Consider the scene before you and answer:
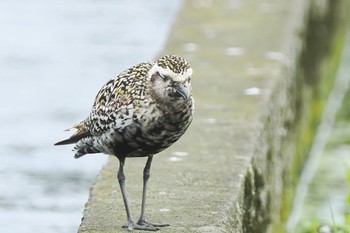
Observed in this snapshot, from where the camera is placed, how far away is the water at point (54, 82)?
331 inches

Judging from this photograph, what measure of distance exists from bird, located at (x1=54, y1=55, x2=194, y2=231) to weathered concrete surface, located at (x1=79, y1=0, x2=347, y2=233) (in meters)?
0.36

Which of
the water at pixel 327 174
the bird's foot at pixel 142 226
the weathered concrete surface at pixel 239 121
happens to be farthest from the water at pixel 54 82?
the bird's foot at pixel 142 226

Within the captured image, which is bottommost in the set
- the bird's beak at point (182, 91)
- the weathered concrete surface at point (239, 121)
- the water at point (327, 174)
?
the water at point (327, 174)

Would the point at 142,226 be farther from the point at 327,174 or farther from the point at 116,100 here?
the point at 327,174

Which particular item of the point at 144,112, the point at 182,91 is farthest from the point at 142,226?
the point at 182,91

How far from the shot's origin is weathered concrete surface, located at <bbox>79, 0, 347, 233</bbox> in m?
6.02

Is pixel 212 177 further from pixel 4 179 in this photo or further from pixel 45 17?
pixel 45 17

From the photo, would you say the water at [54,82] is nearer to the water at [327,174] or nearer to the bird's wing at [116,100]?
the water at [327,174]

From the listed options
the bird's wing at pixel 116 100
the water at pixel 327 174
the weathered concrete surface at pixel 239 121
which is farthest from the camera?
the water at pixel 327 174

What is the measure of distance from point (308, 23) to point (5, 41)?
338cm

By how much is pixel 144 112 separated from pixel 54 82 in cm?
591

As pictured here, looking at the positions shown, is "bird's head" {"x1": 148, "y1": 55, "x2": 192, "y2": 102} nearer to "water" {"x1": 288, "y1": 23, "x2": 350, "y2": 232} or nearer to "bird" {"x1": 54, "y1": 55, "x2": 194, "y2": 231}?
"bird" {"x1": 54, "y1": 55, "x2": 194, "y2": 231}

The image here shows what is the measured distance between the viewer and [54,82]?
11266mm

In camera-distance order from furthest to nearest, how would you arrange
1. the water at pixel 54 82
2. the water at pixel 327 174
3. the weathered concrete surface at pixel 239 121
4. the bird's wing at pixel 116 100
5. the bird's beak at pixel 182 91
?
the water at pixel 54 82 → the water at pixel 327 174 → the weathered concrete surface at pixel 239 121 → the bird's wing at pixel 116 100 → the bird's beak at pixel 182 91
